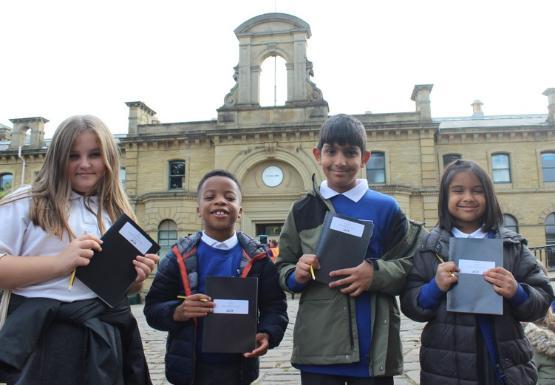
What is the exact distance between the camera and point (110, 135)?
2906 mm

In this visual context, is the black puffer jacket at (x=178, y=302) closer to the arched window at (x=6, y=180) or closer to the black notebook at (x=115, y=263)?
the black notebook at (x=115, y=263)

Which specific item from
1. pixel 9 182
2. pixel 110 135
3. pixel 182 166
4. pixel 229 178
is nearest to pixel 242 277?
pixel 229 178

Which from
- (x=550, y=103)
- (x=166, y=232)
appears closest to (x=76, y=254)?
(x=166, y=232)

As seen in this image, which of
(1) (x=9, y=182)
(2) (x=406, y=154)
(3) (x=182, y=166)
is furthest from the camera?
(1) (x=9, y=182)

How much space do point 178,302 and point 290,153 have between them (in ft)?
62.1

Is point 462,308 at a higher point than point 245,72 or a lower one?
lower

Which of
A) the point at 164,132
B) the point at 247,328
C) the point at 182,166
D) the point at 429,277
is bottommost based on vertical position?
the point at 247,328

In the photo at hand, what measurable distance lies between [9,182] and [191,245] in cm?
2923

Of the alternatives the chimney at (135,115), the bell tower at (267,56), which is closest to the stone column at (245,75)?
the bell tower at (267,56)

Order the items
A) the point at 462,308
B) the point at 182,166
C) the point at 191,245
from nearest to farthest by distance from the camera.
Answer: the point at 462,308 < the point at 191,245 < the point at 182,166

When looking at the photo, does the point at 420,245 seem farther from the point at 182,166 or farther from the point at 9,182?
the point at 9,182

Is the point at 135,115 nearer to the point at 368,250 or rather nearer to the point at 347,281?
the point at 368,250

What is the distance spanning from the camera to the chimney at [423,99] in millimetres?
22356

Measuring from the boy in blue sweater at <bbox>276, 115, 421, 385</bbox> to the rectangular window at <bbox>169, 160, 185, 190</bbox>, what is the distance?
20774mm
